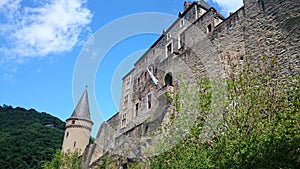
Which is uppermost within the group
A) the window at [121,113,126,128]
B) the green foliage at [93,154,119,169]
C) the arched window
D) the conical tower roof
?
the conical tower roof

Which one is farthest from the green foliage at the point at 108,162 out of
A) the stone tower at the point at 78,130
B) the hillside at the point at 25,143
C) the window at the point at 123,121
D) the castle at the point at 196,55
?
the hillside at the point at 25,143

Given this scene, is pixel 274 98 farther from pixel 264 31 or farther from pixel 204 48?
pixel 204 48

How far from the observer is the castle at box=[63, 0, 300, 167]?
39.1 feet

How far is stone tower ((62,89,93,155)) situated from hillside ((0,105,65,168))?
13.2 m

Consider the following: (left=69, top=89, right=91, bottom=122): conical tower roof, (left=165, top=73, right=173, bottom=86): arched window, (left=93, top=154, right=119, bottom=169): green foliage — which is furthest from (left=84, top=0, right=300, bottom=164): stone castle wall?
(left=69, top=89, right=91, bottom=122): conical tower roof

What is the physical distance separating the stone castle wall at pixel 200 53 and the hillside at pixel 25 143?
21.1 metres

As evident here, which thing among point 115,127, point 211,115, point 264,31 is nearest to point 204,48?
point 264,31

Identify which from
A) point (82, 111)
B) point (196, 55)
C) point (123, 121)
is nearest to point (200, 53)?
point (196, 55)

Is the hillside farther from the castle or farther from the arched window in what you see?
the arched window

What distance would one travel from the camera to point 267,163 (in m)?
6.65

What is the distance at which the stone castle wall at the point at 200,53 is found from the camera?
11844 millimetres

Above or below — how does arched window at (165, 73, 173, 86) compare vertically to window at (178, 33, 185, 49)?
below

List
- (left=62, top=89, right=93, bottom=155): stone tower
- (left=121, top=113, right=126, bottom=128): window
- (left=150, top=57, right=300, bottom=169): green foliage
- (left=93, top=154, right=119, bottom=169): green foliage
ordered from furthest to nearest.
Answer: (left=62, top=89, right=93, bottom=155): stone tower → (left=121, top=113, right=126, bottom=128): window → (left=93, top=154, right=119, bottom=169): green foliage → (left=150, top=57, right=300, bottom=169): green foliage

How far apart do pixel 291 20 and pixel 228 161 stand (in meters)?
7.31
